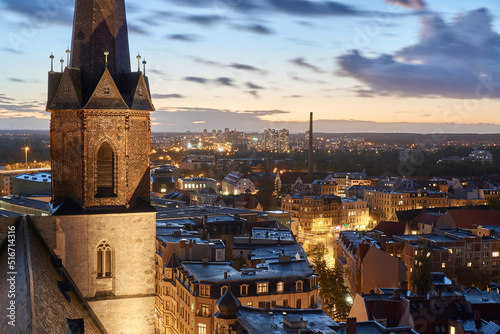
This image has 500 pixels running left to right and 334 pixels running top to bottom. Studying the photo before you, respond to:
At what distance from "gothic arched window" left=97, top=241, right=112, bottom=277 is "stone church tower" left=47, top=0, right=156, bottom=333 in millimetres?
46

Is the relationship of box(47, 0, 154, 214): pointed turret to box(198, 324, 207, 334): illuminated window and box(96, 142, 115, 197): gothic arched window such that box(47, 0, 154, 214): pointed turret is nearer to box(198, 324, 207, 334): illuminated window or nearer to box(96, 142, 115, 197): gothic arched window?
box(96, 142, 115, 197): gothic arched window

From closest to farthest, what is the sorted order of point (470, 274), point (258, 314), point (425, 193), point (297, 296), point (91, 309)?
point (91, 309) < point (258, 314) < point (297, 296) < point (470, 274) < point (425, 193)

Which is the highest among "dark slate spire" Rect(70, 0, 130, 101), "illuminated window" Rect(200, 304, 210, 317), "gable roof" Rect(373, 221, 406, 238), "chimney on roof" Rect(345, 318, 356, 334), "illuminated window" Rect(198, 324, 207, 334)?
"dark slate spire" Rect(70, 0, 130, 101)

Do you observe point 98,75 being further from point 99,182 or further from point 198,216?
point 198,216

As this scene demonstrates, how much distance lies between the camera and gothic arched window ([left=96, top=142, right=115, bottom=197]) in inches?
1075

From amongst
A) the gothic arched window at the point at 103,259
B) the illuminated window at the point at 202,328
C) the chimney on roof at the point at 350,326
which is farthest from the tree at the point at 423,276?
the gothic arched window at the point at 103,259

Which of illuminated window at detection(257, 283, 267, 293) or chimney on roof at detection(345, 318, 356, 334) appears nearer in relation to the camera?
chimney on roof at detection(345, 318, 356, 334)

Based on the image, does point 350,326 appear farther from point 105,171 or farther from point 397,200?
point 397,200

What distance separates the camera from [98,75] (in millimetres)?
27188

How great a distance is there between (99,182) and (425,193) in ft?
405

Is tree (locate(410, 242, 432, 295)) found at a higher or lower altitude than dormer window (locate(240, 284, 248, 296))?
lower

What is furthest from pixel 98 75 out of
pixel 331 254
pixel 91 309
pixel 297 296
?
pixel 331 254

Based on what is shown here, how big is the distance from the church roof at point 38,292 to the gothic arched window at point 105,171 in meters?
3.46

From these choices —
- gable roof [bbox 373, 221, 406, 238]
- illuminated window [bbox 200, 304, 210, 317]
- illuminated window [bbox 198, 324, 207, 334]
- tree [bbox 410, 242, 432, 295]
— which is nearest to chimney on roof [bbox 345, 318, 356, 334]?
illuminated window [bbox 200, 304, 210, 317]
